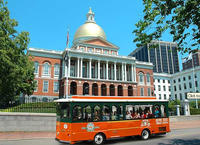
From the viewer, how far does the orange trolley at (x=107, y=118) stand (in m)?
10.6

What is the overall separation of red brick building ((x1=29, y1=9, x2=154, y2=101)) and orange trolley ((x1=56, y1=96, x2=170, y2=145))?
32.8 m

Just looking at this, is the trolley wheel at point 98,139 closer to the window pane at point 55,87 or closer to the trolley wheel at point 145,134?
the trolley wheel at point 145,134

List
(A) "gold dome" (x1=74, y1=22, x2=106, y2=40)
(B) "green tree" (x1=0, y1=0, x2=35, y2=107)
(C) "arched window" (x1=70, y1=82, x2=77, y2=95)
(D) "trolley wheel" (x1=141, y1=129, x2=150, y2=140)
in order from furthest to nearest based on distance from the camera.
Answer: (A) "gold dome" (x1=74, y1=22, x2=106, y2=40) → (C) "arched window" (x1=70, y1=82, x2=77, y2=95) → (B) "green tree" (x1=0, y1=0, x2=35, y2=107) → (D) "trolley wheel" (x1=141, y1=129, x2=150, y2=140)

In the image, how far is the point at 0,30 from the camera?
754 inches

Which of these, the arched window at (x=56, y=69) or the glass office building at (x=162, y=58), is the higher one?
the glass office building at (x=162, y=58)

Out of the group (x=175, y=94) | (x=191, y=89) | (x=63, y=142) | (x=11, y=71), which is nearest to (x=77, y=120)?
(x=63, y=142)

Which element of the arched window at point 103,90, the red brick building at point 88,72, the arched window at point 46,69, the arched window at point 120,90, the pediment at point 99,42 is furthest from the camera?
the pediment at point 99,42

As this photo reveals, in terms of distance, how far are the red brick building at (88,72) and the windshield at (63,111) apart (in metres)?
32.6

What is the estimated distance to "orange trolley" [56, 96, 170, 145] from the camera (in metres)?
10.6

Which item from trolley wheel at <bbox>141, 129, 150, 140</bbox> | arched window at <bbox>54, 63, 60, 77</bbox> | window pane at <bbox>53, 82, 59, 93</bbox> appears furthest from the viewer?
arched window at <bbox>54, 63, 60, 77</bbox>

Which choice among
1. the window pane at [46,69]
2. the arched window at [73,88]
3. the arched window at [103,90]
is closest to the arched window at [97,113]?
the arched window at [73,88]

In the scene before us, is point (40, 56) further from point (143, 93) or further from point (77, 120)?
point (77, 120)

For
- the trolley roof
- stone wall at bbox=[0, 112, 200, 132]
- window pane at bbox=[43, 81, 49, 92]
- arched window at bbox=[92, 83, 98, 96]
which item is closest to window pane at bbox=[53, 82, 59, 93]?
window pane at bbox=[43, 81, 49, 92]

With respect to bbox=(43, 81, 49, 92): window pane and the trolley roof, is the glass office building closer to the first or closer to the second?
bbox=(43, 81, 49, 92): window pane
